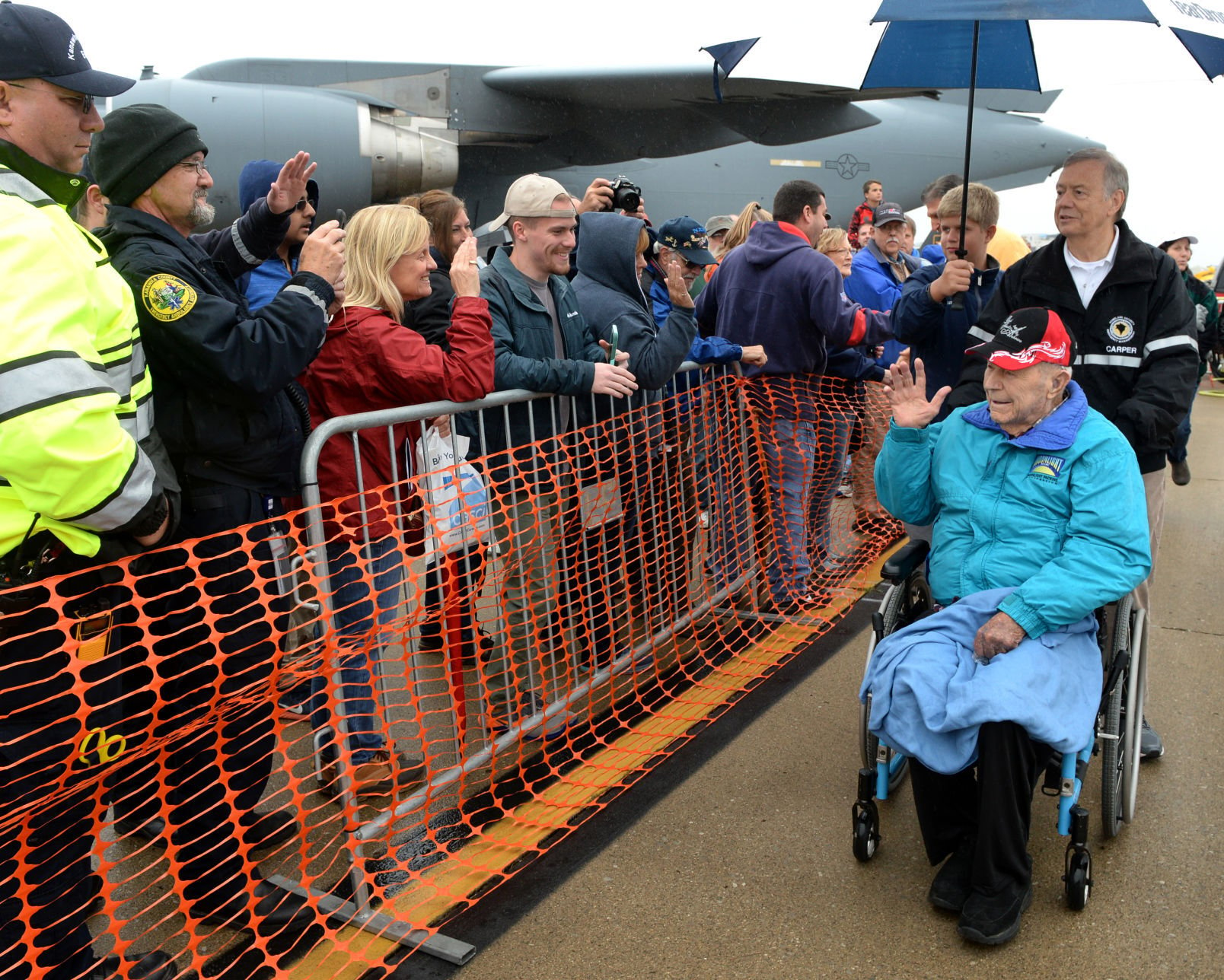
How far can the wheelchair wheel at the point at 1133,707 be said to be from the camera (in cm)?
304

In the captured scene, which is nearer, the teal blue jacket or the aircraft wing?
the teal blue jacket

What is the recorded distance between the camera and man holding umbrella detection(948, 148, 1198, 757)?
11.4 feet

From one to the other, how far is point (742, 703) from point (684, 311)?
1.65 metres

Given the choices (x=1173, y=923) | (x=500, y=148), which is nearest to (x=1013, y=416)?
(x=1173, y=923)

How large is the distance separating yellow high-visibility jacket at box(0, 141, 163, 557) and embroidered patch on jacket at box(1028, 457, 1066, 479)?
2.37 metres

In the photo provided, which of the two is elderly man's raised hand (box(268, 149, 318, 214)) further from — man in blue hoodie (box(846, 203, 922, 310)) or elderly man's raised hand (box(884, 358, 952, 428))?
man in blue hoodie (box(846, 203, 922, 310))

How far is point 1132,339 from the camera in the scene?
11.6ft

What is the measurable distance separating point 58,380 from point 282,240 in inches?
74.8

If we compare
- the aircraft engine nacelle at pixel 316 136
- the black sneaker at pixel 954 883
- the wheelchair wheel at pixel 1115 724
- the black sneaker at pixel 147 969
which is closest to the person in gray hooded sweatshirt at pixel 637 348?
the black sneaker at pixel 954 883

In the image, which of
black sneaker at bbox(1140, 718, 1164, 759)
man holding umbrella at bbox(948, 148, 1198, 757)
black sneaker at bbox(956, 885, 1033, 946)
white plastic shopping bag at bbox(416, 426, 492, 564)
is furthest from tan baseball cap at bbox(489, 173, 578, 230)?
black sneaker at bbox(1140, 718, 1164, 759)

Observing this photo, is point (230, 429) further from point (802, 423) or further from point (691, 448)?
point (802, 423)

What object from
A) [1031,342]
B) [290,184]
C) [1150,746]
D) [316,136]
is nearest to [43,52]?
[290,184]

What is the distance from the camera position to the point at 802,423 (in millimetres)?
5145

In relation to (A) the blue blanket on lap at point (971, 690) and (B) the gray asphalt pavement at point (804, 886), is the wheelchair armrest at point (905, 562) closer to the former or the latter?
(A) the blue blanket on lap at point (971, 690)
